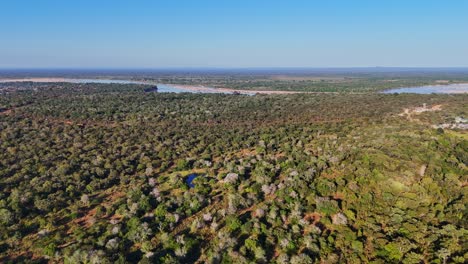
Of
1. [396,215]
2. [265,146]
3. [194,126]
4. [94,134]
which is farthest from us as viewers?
[194,126]

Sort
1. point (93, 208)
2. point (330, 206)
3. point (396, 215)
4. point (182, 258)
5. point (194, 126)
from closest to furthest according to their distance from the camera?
point (182, 258)
point (396, 215)
point (330, 206)
point (93, 208)
point (194, 126)

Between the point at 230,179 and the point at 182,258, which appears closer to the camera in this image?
the point at 182,258

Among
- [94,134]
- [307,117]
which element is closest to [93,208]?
[94,134]

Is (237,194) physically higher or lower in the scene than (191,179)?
higher

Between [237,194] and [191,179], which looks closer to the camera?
[237,194]

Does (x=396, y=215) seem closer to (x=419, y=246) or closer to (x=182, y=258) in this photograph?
(x=419, y=246)

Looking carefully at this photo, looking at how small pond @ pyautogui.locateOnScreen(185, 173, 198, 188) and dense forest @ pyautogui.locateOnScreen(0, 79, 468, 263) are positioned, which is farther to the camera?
small pond @ pyautogui.locateOnScreen(185, 173, 198, 188)

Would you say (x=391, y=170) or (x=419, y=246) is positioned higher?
(x=391, y=170)

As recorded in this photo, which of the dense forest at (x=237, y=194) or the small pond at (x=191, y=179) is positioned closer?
the dense forest at (x=237, y=194)
